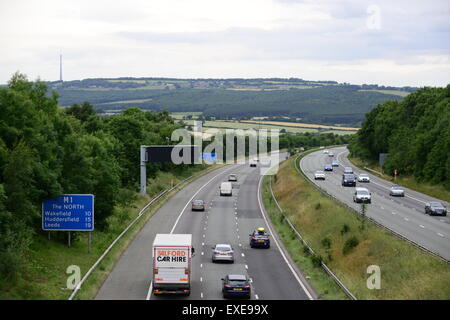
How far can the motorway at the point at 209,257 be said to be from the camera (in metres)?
36.3

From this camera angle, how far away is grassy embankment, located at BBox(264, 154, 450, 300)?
33906mm

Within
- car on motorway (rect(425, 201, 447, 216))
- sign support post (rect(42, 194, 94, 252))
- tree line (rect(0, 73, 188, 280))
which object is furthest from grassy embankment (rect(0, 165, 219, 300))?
car on motorway (rect(425, 201, 447, 216))

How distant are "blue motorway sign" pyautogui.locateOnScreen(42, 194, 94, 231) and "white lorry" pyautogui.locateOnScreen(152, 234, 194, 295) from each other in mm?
9793

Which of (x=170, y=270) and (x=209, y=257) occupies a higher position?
(x=170, y=270)

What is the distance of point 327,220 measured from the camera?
57.5 m

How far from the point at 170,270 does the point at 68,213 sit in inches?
434

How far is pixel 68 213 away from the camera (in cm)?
4309

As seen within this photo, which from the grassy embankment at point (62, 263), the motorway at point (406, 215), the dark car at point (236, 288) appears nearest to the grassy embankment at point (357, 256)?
the motorway at point (406, 215)

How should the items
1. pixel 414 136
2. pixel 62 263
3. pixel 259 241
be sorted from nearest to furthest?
pixel 62 263 < pixel 259 241 < pixel 414 136

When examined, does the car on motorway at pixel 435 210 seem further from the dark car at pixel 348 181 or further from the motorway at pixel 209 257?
the dark car at pixel 348 181

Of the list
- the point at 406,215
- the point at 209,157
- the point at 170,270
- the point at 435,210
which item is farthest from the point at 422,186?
the point at 170,270

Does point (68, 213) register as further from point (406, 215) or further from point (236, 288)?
point (406, 215)
